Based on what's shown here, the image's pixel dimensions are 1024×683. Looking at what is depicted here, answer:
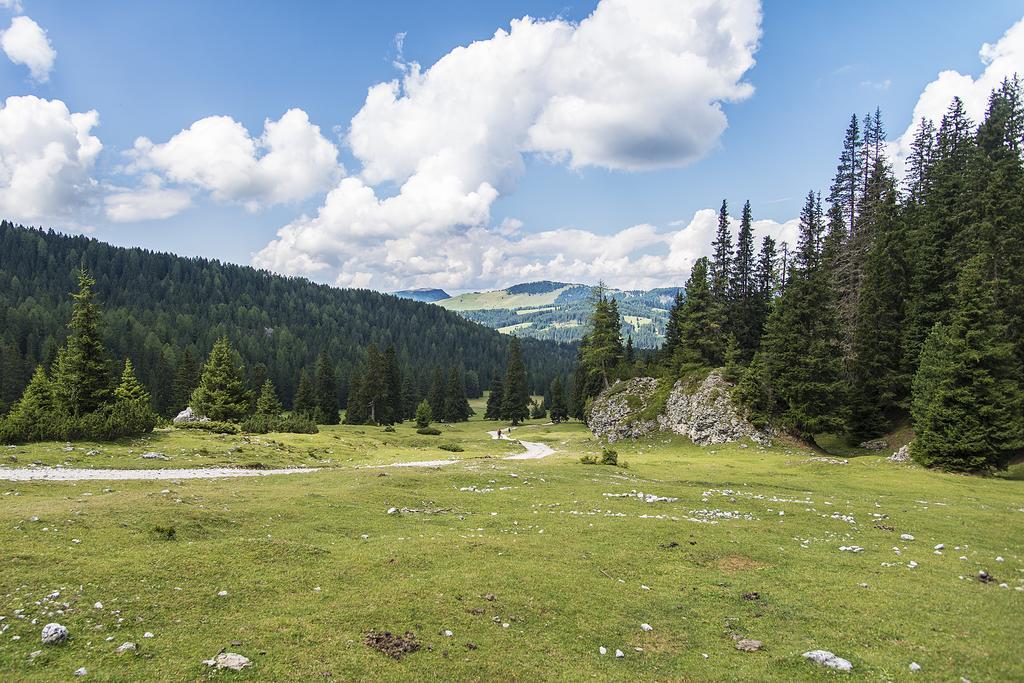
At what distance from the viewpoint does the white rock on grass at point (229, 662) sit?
31.8ft

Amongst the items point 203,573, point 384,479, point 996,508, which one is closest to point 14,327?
point 384,479

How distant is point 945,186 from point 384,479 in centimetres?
7071

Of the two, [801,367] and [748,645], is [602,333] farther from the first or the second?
[748,645]

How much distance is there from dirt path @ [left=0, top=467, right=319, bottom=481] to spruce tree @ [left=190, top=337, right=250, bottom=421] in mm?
45375

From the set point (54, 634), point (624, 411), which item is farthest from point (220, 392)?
point (54, 634)

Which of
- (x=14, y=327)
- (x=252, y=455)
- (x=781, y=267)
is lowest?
(x=252, y=455)

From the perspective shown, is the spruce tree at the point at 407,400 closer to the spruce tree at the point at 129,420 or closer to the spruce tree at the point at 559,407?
the spruce tree at the point at 559,407

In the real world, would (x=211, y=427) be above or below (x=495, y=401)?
below

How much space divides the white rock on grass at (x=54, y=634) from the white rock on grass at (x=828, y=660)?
49.9 ft

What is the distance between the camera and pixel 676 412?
228ft

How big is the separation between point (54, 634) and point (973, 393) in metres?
55.5

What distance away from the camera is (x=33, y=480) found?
24.8 metres

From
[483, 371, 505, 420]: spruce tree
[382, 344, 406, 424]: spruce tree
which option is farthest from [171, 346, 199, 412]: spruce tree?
[483, 371, 505, 420]: spruce tree

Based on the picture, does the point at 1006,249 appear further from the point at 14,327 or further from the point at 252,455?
the point at 14,327
